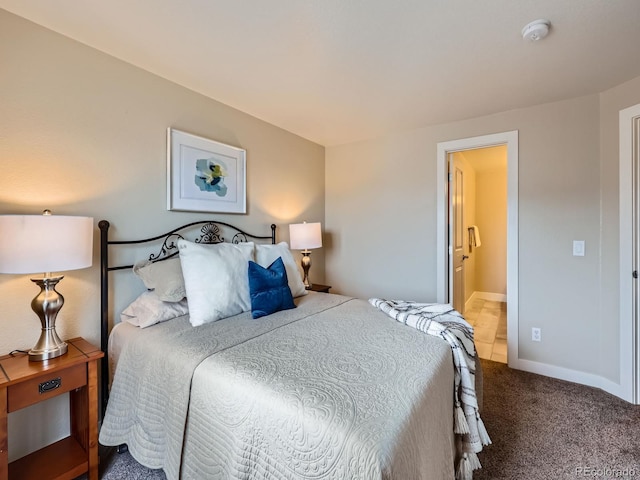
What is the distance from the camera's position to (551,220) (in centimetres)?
257

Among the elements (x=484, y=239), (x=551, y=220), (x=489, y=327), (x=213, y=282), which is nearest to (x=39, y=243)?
(x=213, y=282)

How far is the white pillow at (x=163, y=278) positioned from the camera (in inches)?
72.4

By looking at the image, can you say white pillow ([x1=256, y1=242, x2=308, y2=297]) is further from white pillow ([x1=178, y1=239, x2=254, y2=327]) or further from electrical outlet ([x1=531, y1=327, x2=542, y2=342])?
electrical outlet ([x1=531, y1=327, x2=542, y2=342])

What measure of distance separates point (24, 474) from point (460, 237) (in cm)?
400

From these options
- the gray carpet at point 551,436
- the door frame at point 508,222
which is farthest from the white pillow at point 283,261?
the door frame at point 508,222

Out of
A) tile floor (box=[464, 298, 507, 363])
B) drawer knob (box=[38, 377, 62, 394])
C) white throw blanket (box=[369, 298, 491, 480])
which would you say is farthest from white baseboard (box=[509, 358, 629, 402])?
drawer knob (box=[38, 377, 62, 394])

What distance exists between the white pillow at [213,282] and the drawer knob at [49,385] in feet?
2.05

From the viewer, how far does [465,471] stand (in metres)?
1.38

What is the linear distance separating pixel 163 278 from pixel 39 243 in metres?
0.66

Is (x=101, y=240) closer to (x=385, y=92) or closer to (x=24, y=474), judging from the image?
(x=24, y=474)

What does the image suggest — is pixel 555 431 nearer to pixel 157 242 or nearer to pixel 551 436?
pixel 551 436

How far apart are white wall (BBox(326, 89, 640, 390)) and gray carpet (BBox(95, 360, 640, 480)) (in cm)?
37

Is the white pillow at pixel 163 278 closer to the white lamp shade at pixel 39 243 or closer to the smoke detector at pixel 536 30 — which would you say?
the white lamp shade at pixel 39 243

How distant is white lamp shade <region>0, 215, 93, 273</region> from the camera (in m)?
1.26
